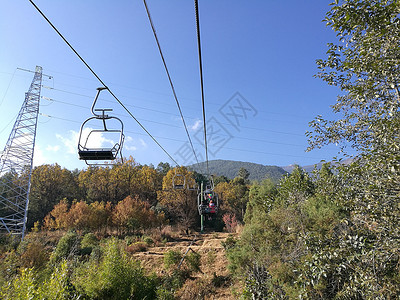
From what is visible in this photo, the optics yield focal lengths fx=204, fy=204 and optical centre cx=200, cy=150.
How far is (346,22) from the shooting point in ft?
9.43

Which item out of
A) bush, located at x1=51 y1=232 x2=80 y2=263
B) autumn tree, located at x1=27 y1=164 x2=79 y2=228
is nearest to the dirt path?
bush, located at x1=51 y1=232 x2=80 y2=263

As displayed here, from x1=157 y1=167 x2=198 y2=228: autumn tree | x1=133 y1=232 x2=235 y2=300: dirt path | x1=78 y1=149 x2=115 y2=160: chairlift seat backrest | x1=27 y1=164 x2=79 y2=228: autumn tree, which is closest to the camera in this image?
x1=78 y1=149 x2=115 y2=160: chairlift seat backrest

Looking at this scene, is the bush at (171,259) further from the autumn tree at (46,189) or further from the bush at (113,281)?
the autumn tree at (46,189)

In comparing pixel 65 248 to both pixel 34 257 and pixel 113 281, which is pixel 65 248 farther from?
pixel 113 281

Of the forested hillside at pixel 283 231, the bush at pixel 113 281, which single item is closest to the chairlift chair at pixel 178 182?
the forested hillside at pixel 283 231

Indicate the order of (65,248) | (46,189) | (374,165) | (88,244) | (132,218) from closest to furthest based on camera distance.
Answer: (374,165) < (65,248) < (88,244) < (132,218) < (46,189)

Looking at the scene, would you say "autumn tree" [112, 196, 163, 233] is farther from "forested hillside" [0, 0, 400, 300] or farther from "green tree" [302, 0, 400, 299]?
"green tree" [302, 0, 400, 299]

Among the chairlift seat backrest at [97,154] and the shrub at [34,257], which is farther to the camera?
the shrub at [34,257]

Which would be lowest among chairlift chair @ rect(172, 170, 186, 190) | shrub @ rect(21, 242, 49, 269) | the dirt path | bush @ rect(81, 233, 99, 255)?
the dirt path

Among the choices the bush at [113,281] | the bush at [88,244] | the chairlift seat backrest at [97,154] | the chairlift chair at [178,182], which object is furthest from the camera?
the bush at [88,244]

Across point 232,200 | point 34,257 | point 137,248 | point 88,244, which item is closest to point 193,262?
point 137,248

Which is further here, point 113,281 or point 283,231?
point 283,231

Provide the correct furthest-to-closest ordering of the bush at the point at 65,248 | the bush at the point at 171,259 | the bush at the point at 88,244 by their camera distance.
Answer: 1. the bush at the point at 88,244
2. the bush at the point at 65,248
3. the bush at the point at 171,259

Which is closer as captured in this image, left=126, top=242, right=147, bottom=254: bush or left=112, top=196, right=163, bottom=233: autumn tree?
left=126, top=242, right=147, bottom=254: bush
